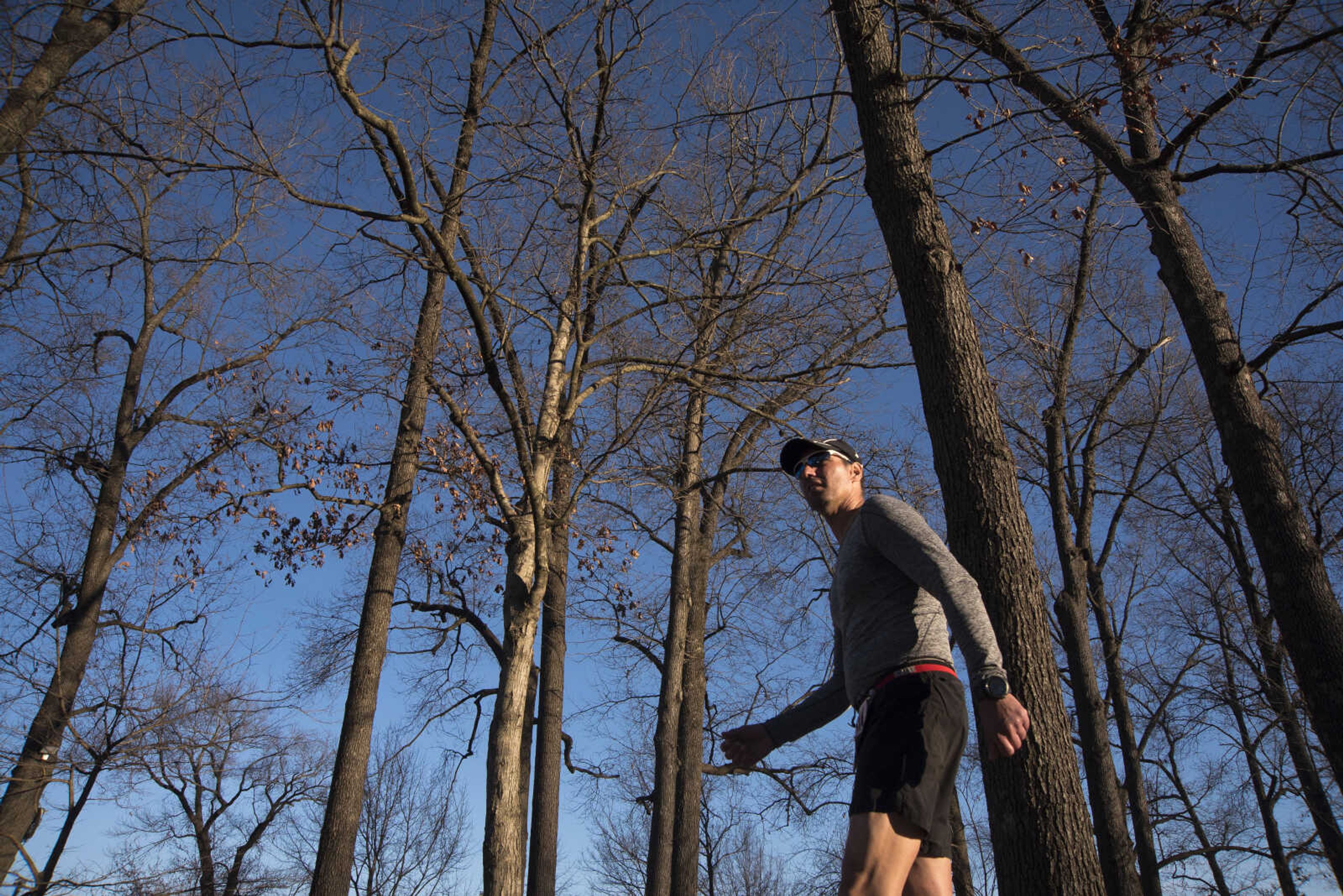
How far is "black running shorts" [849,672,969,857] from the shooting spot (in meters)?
2.17

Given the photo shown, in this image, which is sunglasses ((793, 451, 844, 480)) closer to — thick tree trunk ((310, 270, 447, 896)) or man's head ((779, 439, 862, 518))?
man's head ((779, 439, 862, 518))

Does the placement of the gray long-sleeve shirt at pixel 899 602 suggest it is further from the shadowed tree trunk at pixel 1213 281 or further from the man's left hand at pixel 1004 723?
the shadowed tree trunk at pixel 1213 281

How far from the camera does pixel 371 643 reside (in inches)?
349

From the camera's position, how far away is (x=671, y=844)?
11.4 m

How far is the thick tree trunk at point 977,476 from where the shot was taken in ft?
10.9

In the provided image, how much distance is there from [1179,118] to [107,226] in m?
8.99

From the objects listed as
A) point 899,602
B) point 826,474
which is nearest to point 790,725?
point 899,602

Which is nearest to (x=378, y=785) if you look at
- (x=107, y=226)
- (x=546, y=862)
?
(x=546, y=862)

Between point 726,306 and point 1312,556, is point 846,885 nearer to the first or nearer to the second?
point 1312,556

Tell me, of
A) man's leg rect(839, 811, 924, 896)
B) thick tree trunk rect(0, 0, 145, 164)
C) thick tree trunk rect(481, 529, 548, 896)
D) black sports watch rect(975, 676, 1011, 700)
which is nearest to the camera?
man's leg rect(839, 811, 924, 896)

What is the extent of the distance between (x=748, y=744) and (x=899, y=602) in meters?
0.80

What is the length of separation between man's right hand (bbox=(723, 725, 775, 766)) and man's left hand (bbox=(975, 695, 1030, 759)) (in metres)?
0.89

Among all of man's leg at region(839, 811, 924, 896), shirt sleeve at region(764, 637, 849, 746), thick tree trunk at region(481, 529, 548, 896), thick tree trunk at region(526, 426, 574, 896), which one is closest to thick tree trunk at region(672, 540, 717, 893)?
thick tree trunk at region(526, 426, 574, 896)

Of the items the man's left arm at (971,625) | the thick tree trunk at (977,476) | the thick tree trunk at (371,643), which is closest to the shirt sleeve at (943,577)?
the man's left arm at (971,625)
